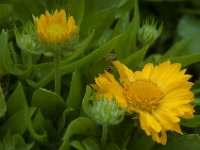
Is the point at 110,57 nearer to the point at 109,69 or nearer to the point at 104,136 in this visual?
the point at 109,69

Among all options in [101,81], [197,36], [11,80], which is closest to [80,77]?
[101,81]

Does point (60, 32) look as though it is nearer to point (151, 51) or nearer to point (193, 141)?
point (193, 141)

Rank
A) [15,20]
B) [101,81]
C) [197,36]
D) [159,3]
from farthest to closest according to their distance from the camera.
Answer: [159,3], [197,36], [15,20], [101,81]

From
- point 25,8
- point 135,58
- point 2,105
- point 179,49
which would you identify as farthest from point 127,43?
point 2,105

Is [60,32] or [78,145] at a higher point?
[60,32]

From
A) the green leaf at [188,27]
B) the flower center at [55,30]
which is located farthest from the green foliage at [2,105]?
the green leaf at [188,27]

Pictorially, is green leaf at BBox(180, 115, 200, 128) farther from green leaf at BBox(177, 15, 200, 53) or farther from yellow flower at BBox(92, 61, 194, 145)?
green leaf at BBox(177, 15, 200, 53)
